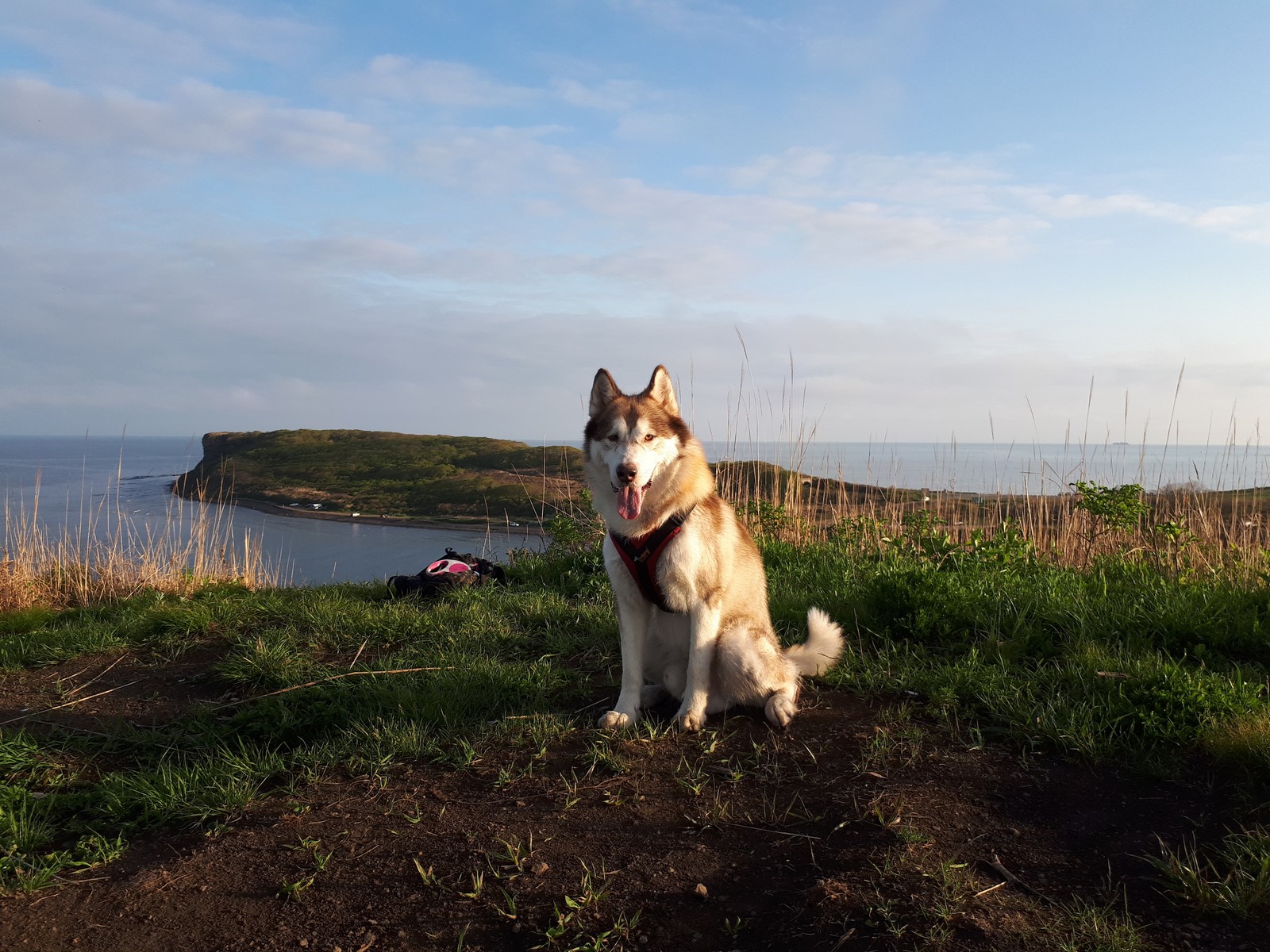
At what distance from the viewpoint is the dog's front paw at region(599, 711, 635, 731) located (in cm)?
361

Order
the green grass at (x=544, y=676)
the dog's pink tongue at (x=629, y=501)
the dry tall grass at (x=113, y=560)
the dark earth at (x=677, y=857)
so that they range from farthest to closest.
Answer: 1. the dry tall grass at (x=113, y=560)
2. the dog's pink tongue at (x=629, y=501)
3. the green grass at (x=544, y=676)
4. the dark earth at (x=677, y=857)

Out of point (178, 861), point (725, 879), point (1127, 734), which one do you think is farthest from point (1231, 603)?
point (178, 861)

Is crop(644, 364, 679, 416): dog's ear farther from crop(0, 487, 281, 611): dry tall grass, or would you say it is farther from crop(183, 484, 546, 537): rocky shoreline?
crop(183, 484, 546, 537): rocky shoreline

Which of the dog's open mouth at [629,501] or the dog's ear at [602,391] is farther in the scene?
the dog's ear at [602,391]

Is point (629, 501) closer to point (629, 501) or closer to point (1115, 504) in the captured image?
point (629, 501)

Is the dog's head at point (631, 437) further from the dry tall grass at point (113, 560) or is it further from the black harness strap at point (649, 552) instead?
the dry tall grass at point (113, 560)

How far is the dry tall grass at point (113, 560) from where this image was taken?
26.9ft

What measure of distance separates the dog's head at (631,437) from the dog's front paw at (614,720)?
3.27 ft

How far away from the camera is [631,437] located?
12.0 feet

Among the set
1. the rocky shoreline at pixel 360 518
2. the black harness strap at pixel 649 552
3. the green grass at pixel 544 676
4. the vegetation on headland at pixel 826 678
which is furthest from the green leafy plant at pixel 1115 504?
the rocky shoreline at pixel 360 518

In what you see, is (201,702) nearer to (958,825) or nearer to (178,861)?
(178,861)

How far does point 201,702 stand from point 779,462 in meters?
6.11

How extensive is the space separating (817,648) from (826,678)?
0.25m

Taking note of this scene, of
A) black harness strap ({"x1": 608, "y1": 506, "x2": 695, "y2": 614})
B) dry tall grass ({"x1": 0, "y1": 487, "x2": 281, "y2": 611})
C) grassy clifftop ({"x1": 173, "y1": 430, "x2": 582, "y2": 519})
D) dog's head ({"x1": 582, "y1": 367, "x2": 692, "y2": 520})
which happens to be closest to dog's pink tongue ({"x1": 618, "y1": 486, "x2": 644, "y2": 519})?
dog's head ({"x1": 582, "y1": 367, "x2": 692, "y2": 520})
